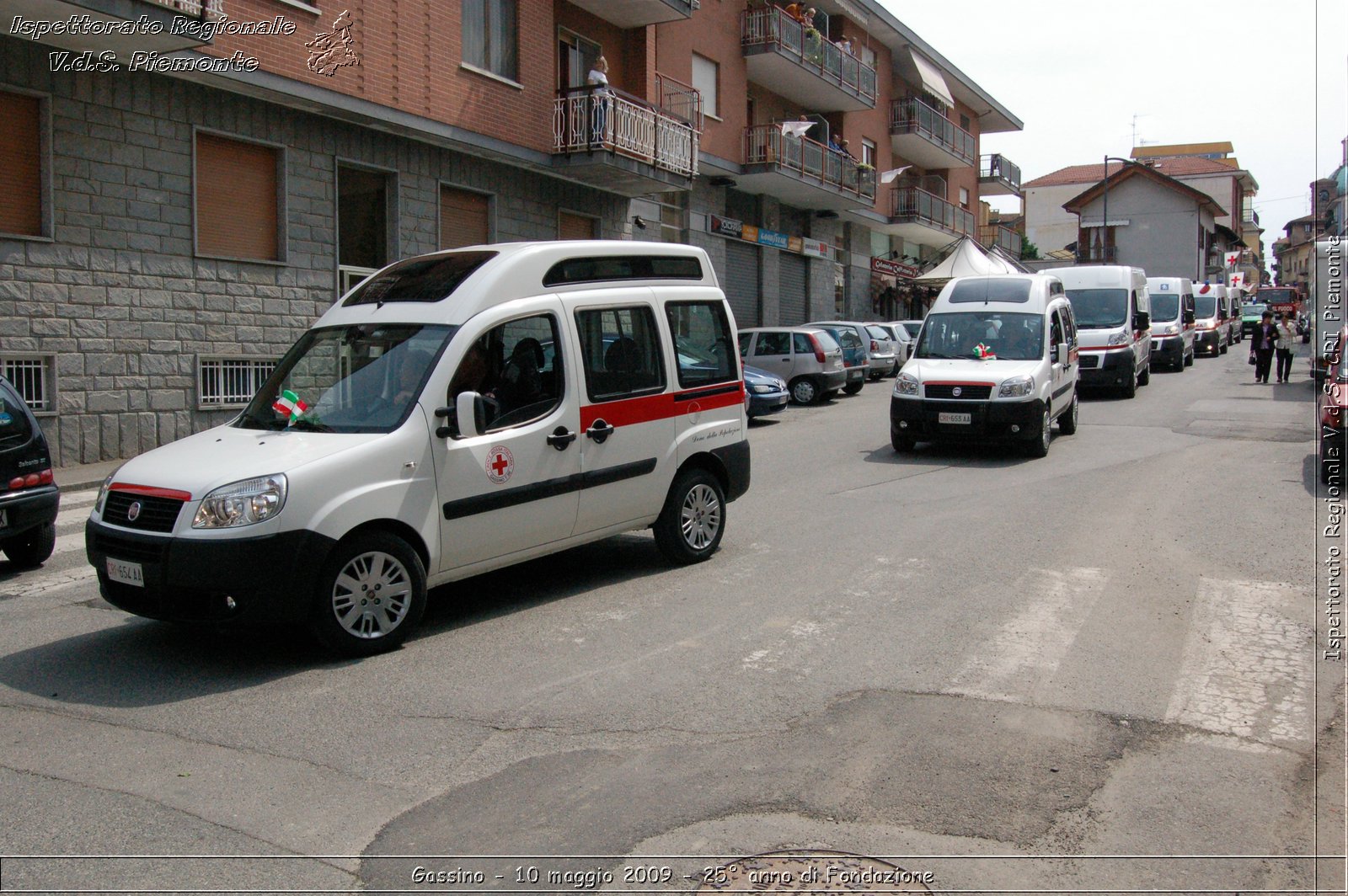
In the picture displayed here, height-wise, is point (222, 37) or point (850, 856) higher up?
point (222, 37)

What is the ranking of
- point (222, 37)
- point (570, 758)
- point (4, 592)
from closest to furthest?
point (570, 758) → point (4, 592) → point (222, 37)

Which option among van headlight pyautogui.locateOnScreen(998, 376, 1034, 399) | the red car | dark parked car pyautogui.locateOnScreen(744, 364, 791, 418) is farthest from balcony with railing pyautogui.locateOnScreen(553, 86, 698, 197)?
the red car

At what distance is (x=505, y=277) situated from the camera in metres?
6.97

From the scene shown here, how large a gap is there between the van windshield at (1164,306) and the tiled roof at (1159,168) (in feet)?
200

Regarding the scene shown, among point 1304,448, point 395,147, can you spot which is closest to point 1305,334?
point 1304,448

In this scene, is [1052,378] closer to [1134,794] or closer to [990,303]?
[990,303]

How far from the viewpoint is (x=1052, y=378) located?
47.3 feet

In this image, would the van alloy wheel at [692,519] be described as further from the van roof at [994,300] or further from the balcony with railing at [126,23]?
the balcony with railing at [126,23]

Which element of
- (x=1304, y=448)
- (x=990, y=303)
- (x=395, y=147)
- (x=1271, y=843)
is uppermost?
(x=395, y=147)

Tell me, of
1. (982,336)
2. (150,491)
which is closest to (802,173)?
(982,336)

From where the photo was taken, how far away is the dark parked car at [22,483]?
7.74m

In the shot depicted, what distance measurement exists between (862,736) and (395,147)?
15108mm

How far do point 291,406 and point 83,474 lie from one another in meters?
7.88

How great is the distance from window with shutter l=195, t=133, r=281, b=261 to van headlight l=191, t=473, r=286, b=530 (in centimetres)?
1049
